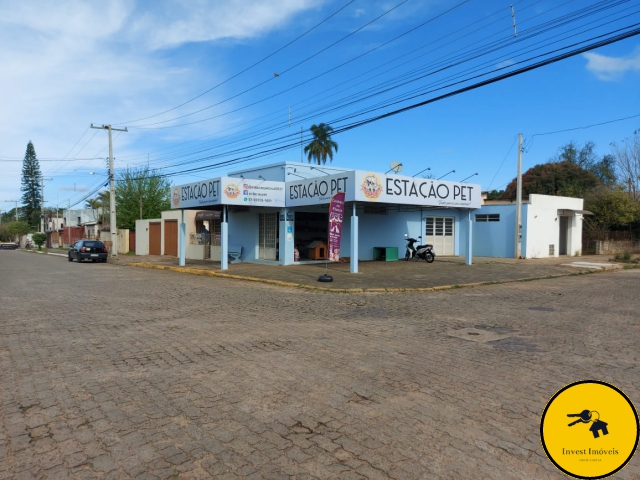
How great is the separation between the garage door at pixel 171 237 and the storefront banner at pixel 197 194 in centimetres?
771

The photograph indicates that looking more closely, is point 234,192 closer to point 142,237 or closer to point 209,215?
point 209,215

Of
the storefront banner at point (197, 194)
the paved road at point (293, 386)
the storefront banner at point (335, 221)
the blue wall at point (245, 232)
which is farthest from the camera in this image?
the blue wall at point (245, 232)

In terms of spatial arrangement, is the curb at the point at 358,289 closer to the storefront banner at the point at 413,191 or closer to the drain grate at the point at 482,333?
the storefront banner at the point at 413,191

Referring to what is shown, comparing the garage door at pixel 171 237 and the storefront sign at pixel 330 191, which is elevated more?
the storefront sign at pixel 330 191

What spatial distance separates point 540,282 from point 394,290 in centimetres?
612

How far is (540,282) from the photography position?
16.3m

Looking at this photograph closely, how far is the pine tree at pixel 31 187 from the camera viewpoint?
278ft

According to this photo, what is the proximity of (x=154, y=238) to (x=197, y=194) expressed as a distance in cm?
1393

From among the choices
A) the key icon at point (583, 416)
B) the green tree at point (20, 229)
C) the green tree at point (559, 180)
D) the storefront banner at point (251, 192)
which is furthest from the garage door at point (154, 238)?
the green tree at point (20, 229)

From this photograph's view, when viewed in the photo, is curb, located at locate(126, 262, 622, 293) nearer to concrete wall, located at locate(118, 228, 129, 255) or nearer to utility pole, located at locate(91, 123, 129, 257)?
utility pole, located at locate(91, 123, 129, 257)

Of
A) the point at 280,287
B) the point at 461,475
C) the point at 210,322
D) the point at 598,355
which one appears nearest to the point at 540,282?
the point at 280,287

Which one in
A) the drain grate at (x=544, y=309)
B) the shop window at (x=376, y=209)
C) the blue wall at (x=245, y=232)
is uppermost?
the shop window at (x=376, y=209)

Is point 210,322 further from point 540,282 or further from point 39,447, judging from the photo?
point 540,282

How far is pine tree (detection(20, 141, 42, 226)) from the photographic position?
84812mm
